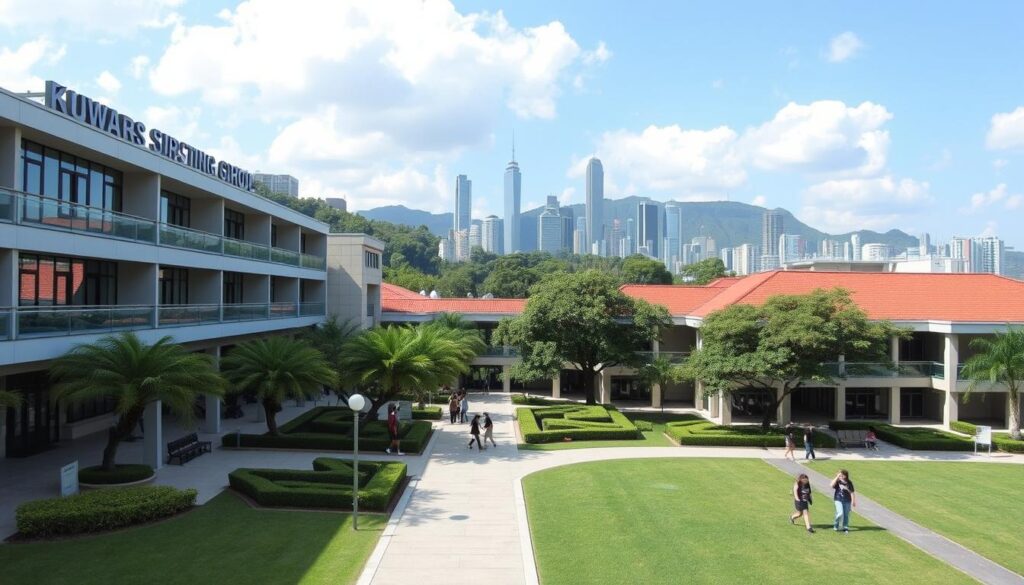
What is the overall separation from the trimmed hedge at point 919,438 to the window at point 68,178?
36.5 meters

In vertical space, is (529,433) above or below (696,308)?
below

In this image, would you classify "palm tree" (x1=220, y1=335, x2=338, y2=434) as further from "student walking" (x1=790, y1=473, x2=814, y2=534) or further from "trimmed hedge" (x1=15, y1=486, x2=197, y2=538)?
"student walking" (x1=790, y1=473, x2=814, y2=534)

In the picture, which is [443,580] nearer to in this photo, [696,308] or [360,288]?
[360,288]

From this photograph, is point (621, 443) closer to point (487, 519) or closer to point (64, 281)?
point (487, 519)

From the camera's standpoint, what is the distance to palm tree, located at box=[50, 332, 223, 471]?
19.0 metres

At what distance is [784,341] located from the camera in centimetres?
3089

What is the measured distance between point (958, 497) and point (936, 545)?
6.93 m

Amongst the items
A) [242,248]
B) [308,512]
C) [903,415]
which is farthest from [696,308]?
[308,512]

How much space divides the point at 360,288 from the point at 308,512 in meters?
26.9

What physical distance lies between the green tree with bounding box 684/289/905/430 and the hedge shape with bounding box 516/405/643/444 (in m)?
4.81

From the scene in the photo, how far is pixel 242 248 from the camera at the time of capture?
105 feet

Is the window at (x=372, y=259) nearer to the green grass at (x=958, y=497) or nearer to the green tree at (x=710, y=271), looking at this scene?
the green grass at (x=958, y=497)

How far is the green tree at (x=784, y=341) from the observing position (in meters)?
31.0

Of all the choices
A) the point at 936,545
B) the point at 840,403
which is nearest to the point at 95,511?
the point at 936,545
